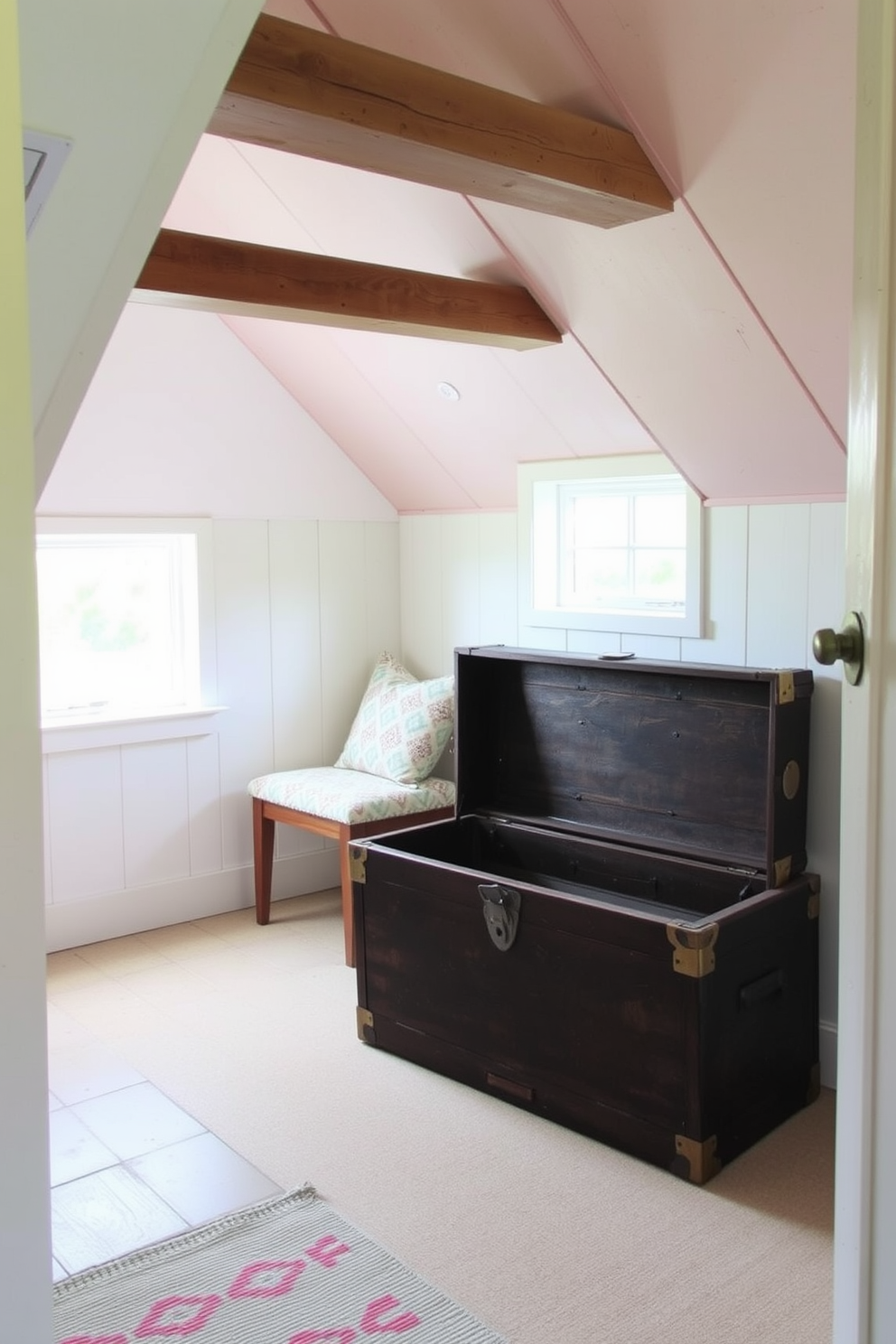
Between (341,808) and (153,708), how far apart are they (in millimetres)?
816

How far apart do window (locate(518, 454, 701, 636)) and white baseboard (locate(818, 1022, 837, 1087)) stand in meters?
1.06

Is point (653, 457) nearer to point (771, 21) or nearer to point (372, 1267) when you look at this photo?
point (771, 21)

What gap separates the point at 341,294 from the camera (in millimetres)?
2943

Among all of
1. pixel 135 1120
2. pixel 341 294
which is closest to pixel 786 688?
pixel 341 294

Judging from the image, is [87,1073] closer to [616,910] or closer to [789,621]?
→ [616,910]

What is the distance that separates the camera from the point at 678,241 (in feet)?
8.19

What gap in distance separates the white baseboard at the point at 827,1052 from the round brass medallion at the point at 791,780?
24.1 inches

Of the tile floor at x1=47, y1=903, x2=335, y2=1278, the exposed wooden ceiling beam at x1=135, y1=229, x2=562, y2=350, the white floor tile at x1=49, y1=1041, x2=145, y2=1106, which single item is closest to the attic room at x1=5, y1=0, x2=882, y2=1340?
the exposed wooden ceiling beam at x1=135, y1=229, x2=562, y2=350

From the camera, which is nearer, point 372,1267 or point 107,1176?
point 372,1267

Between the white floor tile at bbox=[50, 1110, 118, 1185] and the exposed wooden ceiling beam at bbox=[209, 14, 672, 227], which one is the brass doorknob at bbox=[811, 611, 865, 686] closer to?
the exposed wooden ceiling beam at bbox=[209, 14, 672, 227]

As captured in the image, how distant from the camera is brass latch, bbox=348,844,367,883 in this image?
321 cm

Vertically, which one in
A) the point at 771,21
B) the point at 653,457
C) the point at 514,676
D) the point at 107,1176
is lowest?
the point at 107,1176

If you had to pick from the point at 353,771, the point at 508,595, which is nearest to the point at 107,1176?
the point at 353,771

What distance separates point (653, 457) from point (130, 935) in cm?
233
